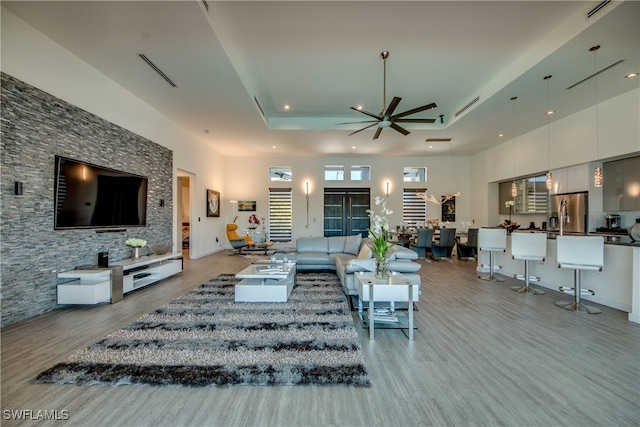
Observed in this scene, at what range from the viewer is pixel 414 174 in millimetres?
10352

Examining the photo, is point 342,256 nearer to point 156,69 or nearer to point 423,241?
point 423,241

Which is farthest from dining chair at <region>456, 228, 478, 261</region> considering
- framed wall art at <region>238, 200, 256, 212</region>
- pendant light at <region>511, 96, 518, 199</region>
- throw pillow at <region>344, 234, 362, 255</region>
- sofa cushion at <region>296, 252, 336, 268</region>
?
framed wall art at <region>238, 200, 256, 212</region>

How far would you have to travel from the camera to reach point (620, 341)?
8.80 feet

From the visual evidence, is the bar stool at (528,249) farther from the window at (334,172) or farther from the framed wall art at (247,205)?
the framed wall art at (247,205)

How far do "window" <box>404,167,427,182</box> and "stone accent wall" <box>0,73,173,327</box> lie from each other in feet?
30.3

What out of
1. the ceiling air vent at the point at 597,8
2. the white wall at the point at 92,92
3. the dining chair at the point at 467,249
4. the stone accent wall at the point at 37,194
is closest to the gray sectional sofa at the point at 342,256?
the stone accent wall at the point at 37,194

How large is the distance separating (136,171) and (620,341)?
7571 millimetres

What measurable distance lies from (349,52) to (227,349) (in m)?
4.39

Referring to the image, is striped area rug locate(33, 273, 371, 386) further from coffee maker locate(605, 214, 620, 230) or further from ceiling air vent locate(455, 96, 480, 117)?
coffee maker locate(605, 214, 620, 230)

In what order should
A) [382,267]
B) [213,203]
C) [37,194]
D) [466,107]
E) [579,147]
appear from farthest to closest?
[213,203] → [466,107] → [579,147] → [37,194] → [382,267]

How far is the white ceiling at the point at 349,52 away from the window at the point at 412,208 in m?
4.08

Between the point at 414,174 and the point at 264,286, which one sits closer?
the point at 264,286

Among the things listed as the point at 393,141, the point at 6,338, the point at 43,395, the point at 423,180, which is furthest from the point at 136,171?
the point at 423,180

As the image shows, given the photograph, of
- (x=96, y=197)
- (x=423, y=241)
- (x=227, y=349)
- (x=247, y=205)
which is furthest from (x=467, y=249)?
(x=96, y=197)
